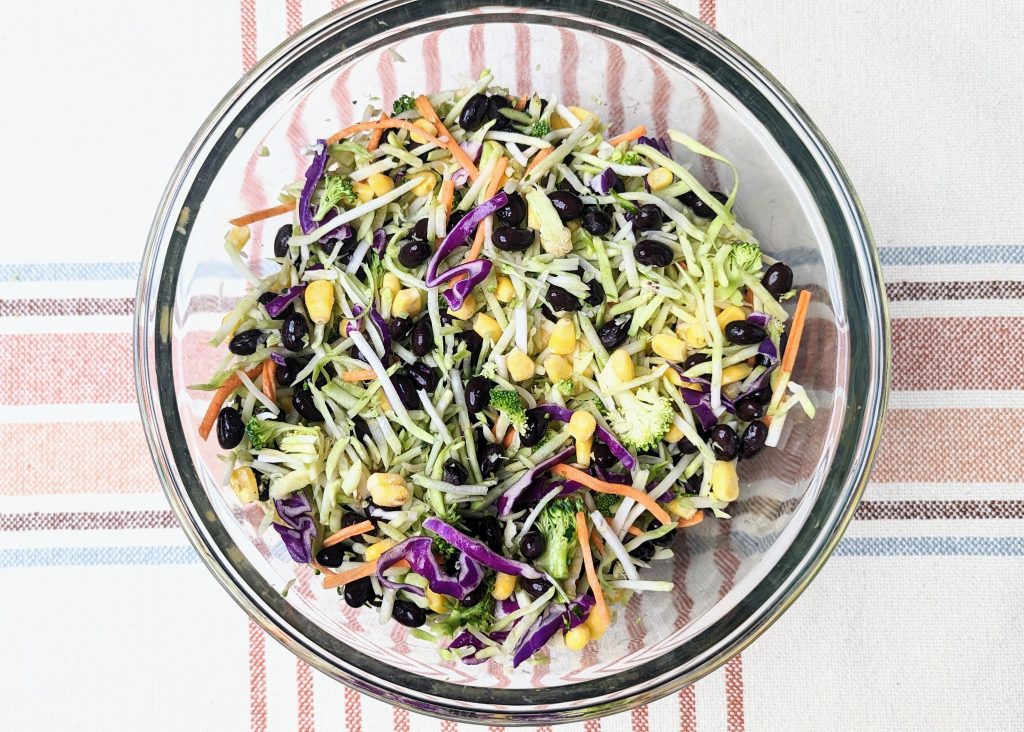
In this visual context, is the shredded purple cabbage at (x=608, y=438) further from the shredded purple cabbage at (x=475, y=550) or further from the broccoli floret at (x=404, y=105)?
the broccoli floret at (x=404, y=105)

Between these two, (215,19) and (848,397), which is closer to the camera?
(848,397)

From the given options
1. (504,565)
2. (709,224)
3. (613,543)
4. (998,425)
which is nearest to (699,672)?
(613,543)

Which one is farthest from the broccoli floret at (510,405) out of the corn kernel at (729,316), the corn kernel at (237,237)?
the corn kernel at (237,237)

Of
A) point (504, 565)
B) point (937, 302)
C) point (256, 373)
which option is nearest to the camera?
point (504, 565)

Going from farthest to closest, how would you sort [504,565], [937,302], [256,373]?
[937,302], [256,373], [504,565]

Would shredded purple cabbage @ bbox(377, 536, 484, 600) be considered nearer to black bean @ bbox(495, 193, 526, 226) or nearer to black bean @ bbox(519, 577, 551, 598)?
black bean @ bbox(519, 577, 551, 598)

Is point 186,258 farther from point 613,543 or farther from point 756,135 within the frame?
point 756,135
